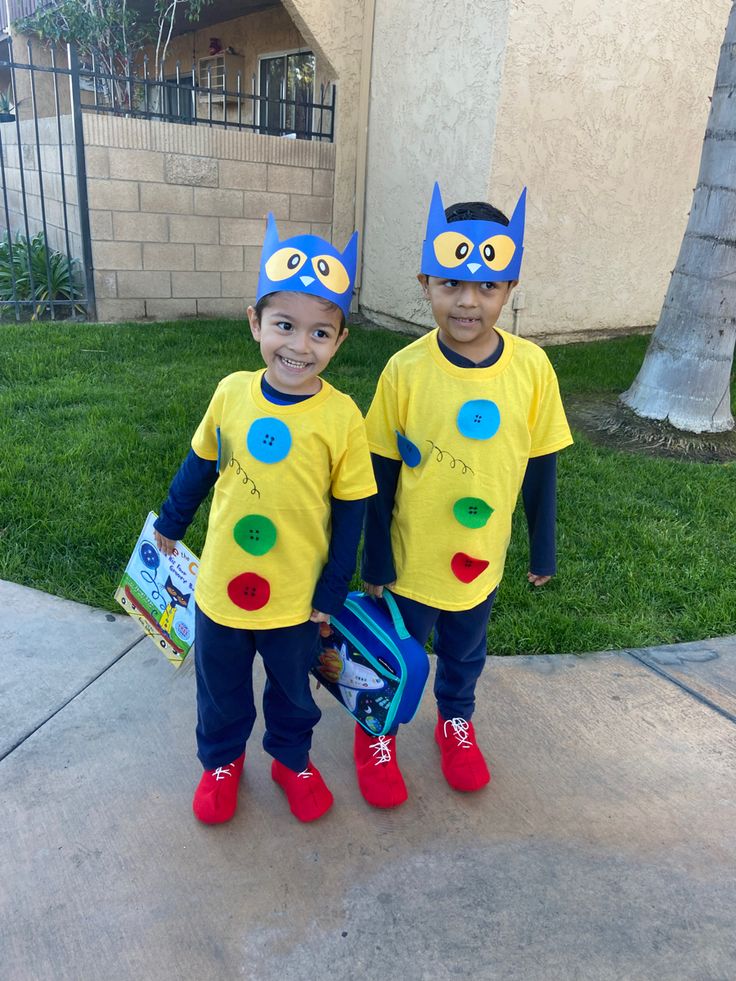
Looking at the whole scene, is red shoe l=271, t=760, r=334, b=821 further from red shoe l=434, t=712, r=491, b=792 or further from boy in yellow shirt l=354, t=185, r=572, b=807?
red shoe l=434, t=712, r=491, b=792

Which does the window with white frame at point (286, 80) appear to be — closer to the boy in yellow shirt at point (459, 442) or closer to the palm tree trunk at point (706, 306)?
the palm tree trunk at point (706, 306)

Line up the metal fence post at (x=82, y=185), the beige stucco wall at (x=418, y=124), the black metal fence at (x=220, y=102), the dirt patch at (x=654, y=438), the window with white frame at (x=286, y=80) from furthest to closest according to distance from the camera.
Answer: the window with white frame at (x=286, y=80) → the black metal fence at (x=220, y=102) → the metal fence post at (x=82, y=185) → the beige stucco wall at (x=418, y=124) → the dirt patch at (x=654, y=438)

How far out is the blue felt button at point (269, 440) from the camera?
1761 millimetres

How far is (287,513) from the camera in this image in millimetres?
1798

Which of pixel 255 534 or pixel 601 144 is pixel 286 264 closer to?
pixel 255 534

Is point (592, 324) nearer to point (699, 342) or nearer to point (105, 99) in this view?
point (699, 342)

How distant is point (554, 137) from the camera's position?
6723 millimetres

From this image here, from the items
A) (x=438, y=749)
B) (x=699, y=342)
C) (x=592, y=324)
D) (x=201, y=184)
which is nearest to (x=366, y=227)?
(x=201, y=184)

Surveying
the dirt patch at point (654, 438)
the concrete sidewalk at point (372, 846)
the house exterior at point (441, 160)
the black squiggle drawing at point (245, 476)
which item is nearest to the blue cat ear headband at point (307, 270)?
the black squiggle drawing at point (245, 476)

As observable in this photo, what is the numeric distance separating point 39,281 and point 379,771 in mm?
7254

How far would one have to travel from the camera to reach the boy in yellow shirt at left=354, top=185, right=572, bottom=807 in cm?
184

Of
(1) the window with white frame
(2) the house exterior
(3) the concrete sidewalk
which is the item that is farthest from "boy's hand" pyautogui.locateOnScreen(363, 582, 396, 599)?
(1) the window with white frame

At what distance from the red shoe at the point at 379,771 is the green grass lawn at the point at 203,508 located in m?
0.80

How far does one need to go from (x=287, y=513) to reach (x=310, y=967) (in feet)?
3.33
